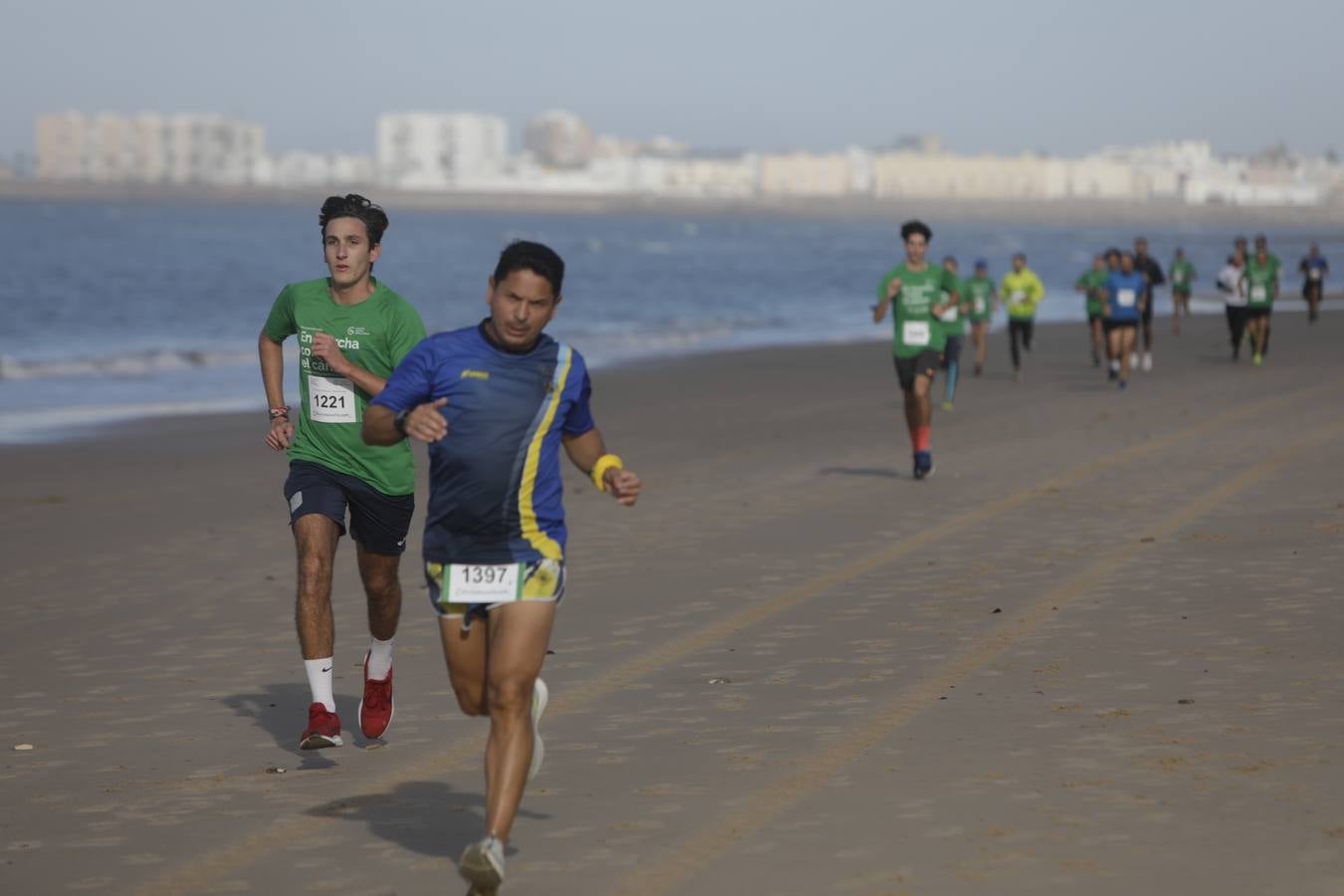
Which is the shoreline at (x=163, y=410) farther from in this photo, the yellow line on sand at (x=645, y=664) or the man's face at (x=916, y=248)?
the yellow line on sand at (x=645, y=664)

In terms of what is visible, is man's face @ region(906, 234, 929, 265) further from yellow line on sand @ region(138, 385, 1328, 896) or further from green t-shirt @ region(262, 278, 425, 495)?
green t-shirt @ region(262, 278, 425, 495)

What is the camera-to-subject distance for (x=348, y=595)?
9844 millimetres

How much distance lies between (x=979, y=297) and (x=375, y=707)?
1974 centimetres

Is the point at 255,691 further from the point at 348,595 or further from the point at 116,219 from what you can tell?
the point at 116,219

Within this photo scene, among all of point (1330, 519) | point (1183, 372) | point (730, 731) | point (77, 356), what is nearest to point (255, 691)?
point (730, 731)

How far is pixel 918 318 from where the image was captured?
45.2 feet

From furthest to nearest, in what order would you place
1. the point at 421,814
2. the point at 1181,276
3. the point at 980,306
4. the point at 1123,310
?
the point at 1181,276 → the point at 980,306 → the point at 1123,310 → the point at 421,814

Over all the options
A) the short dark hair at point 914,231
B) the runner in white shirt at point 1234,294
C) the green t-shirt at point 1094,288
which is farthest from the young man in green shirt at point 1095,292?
the short dark hair at point 914,231

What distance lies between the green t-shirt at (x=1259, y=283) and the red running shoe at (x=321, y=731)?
2108 centimetres

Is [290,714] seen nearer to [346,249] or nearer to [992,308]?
[346,249]

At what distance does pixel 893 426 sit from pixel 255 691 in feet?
39.0

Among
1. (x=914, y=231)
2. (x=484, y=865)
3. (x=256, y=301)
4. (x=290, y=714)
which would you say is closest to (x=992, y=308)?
(x=914, y=231)

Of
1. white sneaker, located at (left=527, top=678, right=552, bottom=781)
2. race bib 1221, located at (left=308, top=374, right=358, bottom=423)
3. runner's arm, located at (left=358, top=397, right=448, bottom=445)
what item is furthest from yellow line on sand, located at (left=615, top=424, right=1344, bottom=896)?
race bib 1221, located at (left=308, top=374, right=358, bottom=423)

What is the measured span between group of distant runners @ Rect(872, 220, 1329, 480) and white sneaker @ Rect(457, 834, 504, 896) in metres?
9.17
